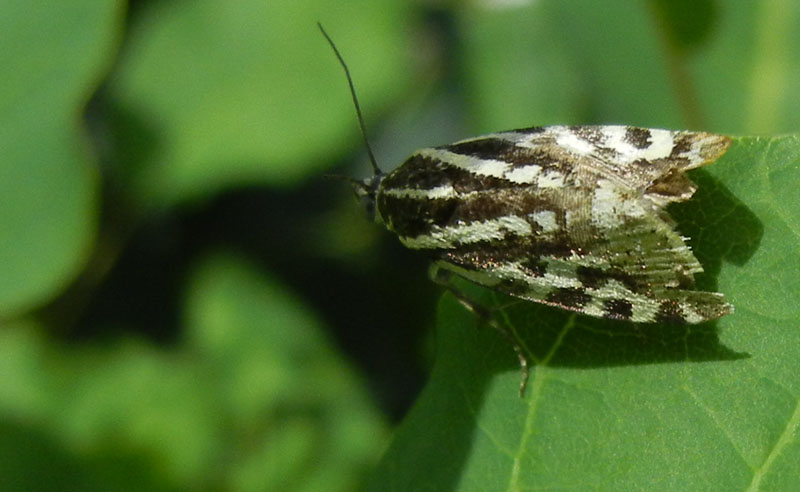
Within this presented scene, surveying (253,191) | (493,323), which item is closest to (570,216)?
(493,323)

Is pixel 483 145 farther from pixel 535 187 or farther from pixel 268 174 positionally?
pixel 268 174

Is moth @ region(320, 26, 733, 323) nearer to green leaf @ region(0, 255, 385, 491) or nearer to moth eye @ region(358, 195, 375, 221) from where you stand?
moth eye @ region(358, 195, 375, 221)

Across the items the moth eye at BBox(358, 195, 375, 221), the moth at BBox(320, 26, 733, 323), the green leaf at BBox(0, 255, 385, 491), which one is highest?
the moth at BBox(320, 26, 733, 323)

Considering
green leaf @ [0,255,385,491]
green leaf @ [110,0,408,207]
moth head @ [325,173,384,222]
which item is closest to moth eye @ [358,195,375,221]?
moth head @ [325,173,384,222]

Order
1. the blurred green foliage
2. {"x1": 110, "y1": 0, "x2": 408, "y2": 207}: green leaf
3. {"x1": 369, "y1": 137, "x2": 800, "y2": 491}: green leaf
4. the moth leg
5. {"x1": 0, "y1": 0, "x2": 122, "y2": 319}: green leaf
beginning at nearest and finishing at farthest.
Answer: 1. {"x1": 369, "y1": 137, "x2": 800, "y2": 491}: green leaf
2. the moth leg
3. {"x1": 0, "y1": 0, "x2": 122, "y2": 319}: green leaf
4. the blurred green foliage
5. {"x1": 110, "y1": 0, "x2": 408, "y2": 207}: green leaf

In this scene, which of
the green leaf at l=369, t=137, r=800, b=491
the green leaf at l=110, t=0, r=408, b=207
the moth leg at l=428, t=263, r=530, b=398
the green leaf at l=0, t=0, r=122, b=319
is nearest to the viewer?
the green leaf at l=369, t=137, r=800, b=491

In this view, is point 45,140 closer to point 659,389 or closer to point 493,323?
point 493,323

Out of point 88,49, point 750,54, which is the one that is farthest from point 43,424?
point 750,54
